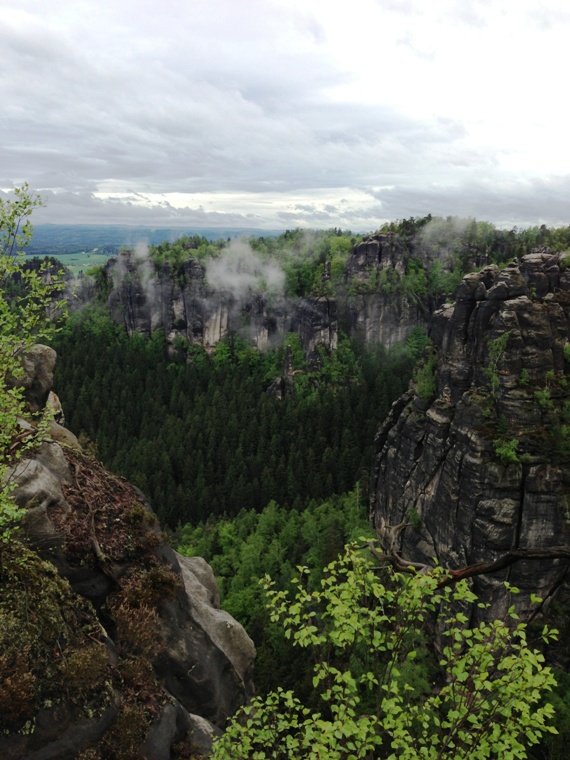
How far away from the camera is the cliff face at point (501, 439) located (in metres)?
34.4

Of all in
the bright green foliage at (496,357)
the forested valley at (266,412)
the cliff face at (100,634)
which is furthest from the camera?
the forested valley at (266,412)

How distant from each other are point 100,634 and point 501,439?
29593 mm

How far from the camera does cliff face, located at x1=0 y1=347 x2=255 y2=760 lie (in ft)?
38.3

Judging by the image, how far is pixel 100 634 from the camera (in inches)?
555

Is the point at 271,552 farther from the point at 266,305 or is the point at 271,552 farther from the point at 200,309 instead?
the point at 200,309

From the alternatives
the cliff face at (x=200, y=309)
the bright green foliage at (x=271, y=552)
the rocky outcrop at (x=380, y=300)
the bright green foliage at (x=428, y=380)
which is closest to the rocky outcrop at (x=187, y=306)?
the cliff face at (x=200, y=309)

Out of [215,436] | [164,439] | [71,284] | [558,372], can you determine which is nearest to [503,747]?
[558,372]

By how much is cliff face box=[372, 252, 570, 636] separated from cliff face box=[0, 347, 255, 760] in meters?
20.8

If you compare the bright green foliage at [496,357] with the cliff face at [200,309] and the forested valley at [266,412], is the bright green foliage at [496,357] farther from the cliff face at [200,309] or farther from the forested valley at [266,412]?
the cliff face at [200,309]

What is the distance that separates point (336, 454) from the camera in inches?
3115

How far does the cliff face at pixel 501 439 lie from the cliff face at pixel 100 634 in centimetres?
2083

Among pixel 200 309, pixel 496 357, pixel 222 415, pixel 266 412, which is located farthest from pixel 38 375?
pixel 200 309

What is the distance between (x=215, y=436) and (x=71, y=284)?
100m

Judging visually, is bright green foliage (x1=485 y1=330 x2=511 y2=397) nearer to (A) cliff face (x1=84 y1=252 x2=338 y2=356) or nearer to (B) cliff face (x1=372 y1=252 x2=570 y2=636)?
(B) cliff face (x1=372 y1=252 x2=570 y2=636)
